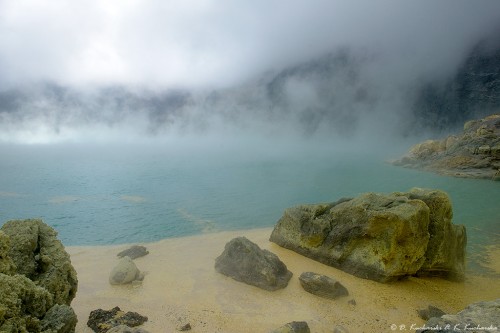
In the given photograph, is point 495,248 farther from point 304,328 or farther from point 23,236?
point 23,236

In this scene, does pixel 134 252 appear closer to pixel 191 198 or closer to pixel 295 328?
pixel 295 328

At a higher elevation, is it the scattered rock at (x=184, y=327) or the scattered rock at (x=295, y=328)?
the scattered rock at (x=295, y=328)

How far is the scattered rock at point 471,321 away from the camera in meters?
4.68

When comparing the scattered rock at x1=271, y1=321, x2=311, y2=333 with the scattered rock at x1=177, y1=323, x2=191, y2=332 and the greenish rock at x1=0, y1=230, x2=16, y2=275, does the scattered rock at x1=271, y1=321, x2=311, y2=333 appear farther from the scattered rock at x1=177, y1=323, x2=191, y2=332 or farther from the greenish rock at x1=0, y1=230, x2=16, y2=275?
the greenish rock at x1=0, y1=230, x2=16, y2=275

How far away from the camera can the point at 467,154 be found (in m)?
37.3

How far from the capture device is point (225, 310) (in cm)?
→ 862

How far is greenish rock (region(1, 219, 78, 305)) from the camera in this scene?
5750mm

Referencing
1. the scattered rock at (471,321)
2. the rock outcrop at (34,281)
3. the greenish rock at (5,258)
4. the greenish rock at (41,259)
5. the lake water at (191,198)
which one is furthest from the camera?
the lake water at (191,198)

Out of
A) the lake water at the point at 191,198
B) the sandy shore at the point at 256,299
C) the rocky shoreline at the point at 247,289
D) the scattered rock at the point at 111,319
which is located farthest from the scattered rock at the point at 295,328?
the lake water at the point at 191,198

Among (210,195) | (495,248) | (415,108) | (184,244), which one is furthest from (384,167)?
(415,108)

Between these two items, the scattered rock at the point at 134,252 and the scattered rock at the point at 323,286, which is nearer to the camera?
the scattered rock at the point at 323,286

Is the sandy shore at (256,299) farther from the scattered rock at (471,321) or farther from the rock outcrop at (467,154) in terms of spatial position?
the rock outcrop at (467,154)

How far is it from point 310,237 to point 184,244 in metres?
5.90

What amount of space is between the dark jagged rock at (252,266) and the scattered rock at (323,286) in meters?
0.69
